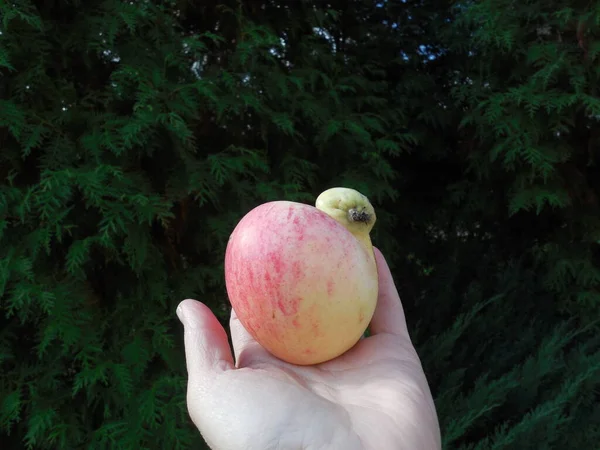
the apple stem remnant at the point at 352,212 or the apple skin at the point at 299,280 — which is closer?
the apple skin at the point at 299,280

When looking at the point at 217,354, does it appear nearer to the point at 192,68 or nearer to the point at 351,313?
the point at 351,313

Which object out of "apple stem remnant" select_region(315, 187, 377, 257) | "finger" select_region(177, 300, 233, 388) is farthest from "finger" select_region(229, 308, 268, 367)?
"apple stem remnant" select_region(315, 187, 377, 257)

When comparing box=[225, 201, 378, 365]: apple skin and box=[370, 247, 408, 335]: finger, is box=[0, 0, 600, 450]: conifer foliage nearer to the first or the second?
box=[370, 247, 408, 335]: finger

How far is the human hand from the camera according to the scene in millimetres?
1263

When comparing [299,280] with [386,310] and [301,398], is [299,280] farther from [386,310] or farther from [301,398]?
[386,310]

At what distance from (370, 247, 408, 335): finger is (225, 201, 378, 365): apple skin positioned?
362 mm

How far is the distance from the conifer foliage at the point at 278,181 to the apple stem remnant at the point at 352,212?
702 millimetres

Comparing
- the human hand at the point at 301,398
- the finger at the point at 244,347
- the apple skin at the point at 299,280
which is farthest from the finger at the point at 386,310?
the finger at the point at 244,347

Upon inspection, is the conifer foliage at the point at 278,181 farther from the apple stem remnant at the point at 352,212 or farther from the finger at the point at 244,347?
the apple stem remnant at the point at 352,212

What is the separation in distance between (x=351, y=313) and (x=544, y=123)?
2.08 metres

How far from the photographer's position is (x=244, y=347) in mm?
1705

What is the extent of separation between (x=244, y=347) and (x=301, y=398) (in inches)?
16.3

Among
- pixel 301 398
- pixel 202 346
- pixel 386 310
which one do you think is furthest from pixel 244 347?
pixel 386 310

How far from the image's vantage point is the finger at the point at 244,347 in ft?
5.28
